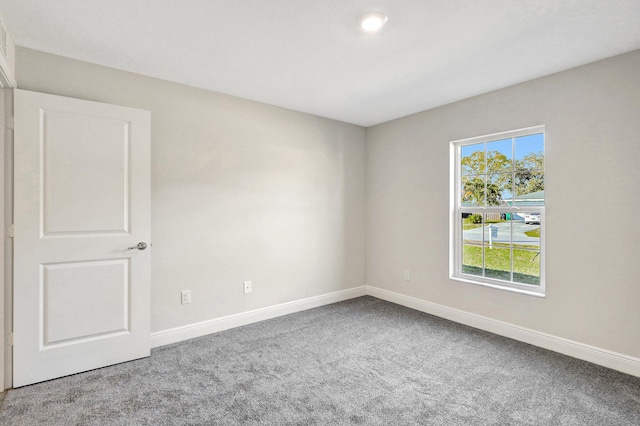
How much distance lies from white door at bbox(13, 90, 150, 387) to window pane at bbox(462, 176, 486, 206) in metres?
3.20

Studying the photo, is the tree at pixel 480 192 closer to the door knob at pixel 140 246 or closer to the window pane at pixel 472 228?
the window pane at pixel 472 228

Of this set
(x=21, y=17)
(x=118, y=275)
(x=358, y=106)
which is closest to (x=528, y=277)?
(x=358, y=106)

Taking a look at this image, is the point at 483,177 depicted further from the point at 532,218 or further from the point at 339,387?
the point at 339,387

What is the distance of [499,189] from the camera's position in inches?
131

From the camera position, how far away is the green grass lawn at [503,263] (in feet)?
10.1

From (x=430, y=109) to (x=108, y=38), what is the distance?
316 cm

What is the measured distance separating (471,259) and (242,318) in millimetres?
2559

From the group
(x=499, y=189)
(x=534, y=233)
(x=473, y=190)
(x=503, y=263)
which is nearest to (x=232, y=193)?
(x=473, y=190)

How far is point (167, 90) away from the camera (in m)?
2.99

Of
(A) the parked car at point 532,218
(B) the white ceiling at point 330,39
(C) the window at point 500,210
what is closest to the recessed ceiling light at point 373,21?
(B) the white ceiling at point 330,39

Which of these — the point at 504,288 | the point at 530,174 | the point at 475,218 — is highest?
the point at 530,174

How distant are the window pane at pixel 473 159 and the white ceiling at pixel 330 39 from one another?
65 centimetres

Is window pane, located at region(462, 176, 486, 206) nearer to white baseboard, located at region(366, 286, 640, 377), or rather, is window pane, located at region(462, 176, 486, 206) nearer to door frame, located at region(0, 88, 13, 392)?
white baseboard, located at region(366, 286, 640, 377)

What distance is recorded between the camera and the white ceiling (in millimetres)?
1935
